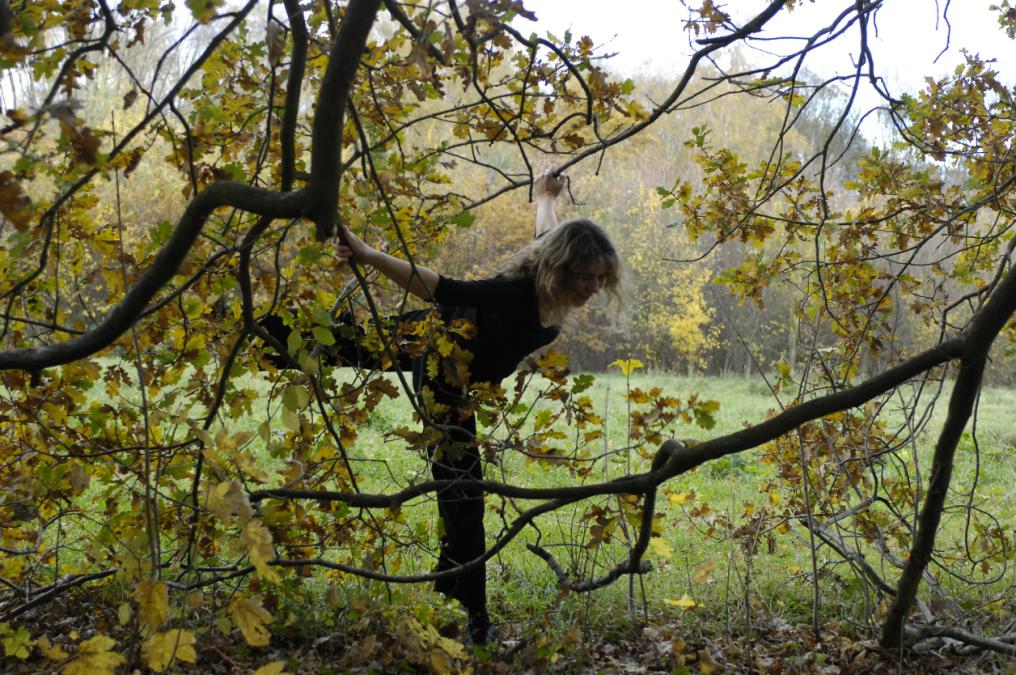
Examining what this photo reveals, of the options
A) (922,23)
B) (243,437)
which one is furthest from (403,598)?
(922,23)

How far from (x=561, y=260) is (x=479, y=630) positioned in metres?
1.46

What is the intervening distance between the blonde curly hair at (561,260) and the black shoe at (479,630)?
A: 47.0 inches

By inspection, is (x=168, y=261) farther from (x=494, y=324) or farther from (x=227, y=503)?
(x=494, y=324)

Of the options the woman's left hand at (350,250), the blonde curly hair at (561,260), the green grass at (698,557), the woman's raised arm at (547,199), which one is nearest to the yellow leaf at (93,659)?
the woman's left hand at (350,250)

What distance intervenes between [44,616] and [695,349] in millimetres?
17247

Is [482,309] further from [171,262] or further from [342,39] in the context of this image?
[342,39]

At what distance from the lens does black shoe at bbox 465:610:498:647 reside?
3438mm

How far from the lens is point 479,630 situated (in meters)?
3.45

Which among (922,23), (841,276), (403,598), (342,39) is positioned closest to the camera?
(342,39)

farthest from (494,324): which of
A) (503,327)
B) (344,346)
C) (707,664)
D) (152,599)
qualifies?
(152,599)

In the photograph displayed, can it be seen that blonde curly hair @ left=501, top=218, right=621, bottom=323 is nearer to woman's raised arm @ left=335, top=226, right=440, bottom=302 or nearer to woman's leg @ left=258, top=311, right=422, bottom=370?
woman's leg @ left=258, top=311, right=422, bottom=370

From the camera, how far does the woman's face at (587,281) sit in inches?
122

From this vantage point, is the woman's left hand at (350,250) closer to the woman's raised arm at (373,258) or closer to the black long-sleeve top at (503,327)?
the woman's raised arm at (373,258)

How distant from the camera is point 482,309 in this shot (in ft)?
10.2
